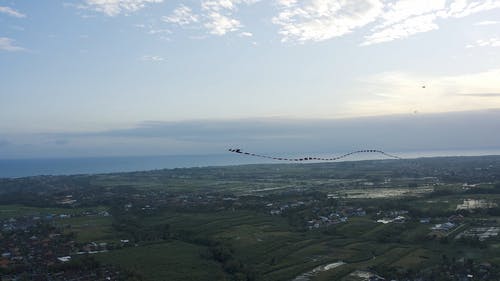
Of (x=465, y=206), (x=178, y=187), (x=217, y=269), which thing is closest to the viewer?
(x=217, y=269)

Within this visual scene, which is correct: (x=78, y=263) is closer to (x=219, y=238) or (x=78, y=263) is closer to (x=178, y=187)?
(x=219, y=238)

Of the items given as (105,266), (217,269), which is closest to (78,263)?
(105,266)

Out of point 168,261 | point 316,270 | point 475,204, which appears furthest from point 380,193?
point 168,261

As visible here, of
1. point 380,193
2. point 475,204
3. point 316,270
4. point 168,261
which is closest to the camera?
point 316,270

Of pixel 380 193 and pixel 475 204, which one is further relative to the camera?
pixel 380 193

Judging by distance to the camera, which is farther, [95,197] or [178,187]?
[178,187]

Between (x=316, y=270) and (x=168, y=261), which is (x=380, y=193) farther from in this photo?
(x=168, y=261)

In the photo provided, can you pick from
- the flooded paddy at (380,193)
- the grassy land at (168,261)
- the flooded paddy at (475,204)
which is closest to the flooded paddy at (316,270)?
the grassy land at (168,261)

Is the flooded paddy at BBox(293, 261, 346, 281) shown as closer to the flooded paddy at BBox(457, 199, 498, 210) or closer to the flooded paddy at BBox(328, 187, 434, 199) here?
the flooded paddy at BBox(457, 199, 498, 210)

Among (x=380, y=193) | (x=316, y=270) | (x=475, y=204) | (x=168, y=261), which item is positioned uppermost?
(x=475, y=204)

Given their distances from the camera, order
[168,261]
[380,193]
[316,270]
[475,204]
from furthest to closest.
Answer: [380,193] → [475,204] → [168,261] → [316,270]

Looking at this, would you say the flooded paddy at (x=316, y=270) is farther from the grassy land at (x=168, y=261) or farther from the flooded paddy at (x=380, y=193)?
the flooded paddy at (x=380, y=193)
